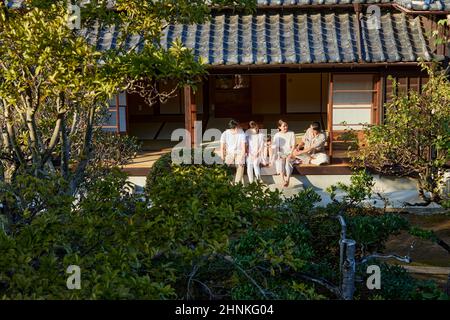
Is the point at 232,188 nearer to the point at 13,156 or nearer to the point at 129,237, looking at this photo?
the point at 129,237

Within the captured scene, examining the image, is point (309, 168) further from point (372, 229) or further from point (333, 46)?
point (372, 229)

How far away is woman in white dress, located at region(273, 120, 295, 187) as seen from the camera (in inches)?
555

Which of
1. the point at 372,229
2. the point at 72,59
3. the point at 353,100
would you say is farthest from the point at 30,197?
the point at 353,100

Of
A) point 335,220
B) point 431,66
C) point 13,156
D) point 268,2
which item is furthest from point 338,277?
point 268,2

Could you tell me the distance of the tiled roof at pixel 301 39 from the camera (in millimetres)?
14133

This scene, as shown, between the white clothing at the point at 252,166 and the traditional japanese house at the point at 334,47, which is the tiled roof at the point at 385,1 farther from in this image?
the white clothing at the point at 252,166

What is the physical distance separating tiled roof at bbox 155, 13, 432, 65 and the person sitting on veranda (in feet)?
4.91

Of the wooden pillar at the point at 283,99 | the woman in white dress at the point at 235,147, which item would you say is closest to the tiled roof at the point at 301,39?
the woman in white dress at the point at 235,147

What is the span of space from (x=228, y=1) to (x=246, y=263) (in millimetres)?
3296

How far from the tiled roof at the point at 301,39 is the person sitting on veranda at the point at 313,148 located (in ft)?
4.91

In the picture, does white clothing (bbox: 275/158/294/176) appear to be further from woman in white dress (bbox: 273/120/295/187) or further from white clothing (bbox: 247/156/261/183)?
white clothing (bbox: 247/156/261/183)

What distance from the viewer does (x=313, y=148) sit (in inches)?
571

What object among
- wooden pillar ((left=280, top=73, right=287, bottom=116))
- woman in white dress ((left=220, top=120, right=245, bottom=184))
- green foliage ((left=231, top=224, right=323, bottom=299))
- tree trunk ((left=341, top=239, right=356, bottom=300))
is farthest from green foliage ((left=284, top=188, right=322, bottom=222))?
wooden pillar ((left=280, top=73, right=287, bottom=116))

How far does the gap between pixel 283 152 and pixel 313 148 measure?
0.70 m
